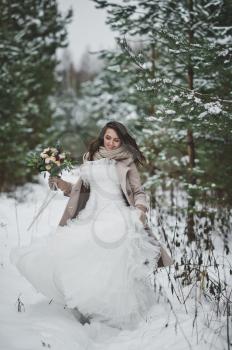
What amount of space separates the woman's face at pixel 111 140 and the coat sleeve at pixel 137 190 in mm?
307

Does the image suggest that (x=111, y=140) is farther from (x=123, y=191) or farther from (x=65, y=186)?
(x=65, y=186)

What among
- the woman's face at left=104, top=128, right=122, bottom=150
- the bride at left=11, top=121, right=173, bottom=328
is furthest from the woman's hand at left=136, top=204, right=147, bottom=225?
the woman's face at left=104, top=128, right=122, bottom=150

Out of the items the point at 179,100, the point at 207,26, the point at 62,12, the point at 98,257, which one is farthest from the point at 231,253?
the point at 62,12

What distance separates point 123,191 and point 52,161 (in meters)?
0.86

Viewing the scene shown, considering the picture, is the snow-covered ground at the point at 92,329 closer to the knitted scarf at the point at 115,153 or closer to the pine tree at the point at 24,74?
the knitted scarf at the point at 115,153

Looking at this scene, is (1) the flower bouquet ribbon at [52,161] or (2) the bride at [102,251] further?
(1) the flower bouquet ribbon at [52,161]

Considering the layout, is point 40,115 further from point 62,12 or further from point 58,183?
point 58,183

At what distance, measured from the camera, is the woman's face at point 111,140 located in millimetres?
3996

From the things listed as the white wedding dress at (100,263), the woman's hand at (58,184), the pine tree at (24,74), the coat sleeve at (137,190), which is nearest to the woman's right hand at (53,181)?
the woman's hand at (58,184)

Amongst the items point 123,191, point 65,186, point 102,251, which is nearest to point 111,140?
point 123,191

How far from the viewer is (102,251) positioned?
3.25 m

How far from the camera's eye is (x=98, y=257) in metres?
3.23

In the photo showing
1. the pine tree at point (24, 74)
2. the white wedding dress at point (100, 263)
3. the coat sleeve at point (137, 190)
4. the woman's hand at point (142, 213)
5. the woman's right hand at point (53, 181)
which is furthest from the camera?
the pine tree at point (24, 74)

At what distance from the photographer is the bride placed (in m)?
3.15
